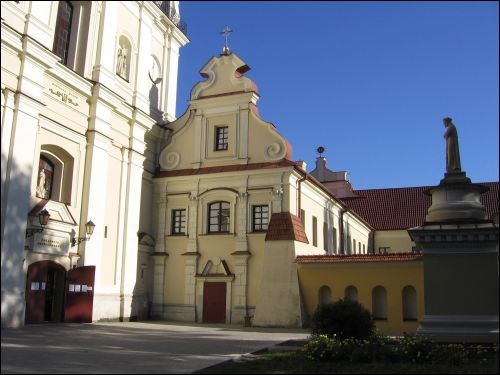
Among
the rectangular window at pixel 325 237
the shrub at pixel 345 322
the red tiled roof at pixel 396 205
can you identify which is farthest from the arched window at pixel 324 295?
the red tiled roof at pixel 396 205

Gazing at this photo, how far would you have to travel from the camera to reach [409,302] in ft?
63.0

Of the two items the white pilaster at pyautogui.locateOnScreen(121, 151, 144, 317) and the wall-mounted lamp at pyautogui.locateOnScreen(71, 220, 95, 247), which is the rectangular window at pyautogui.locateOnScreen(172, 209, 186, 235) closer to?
the white pilaster at pyautogui.locateOnScreen(121, 151, 144, 317)

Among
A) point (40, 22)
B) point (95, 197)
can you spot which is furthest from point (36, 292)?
point (40, 22)

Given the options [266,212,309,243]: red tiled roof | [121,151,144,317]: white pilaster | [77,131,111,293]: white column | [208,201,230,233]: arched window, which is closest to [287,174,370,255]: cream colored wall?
[266,212,309,243]: red tiled roof

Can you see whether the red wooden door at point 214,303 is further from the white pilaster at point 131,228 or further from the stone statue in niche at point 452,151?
the stone statue in niche at point 452,151

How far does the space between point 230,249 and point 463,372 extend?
15.2 metres

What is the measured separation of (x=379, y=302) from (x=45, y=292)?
12.1 m

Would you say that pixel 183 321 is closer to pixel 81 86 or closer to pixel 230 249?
pixel 230 249

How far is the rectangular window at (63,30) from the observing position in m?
20.2

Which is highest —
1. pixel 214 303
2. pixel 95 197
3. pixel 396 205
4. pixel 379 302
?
pixel 396 205

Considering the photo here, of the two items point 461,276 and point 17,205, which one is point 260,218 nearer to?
point 17,205

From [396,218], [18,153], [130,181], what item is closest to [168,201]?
[130,181]

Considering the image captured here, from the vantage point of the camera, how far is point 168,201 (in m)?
25.2

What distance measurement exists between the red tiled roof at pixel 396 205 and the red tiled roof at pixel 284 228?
21.7 m
